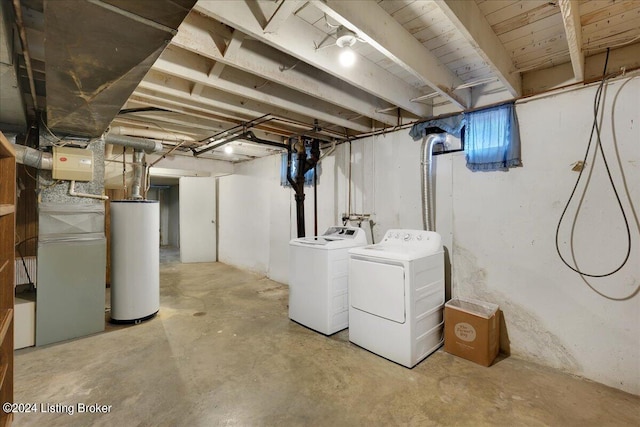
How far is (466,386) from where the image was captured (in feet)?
6.71

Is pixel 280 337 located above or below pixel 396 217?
below

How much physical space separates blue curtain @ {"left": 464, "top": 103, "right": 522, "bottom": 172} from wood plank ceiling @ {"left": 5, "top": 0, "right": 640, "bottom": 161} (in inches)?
6.1

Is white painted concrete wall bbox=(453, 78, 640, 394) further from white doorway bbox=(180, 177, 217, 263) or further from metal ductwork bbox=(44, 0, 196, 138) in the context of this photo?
white doorway bbox=(180, 177, 217, 263)

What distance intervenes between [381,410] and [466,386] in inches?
28.5

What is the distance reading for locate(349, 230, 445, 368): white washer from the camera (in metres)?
2.28

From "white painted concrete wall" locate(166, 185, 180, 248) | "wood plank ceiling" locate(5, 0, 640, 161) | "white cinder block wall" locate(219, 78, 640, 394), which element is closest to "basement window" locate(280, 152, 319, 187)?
"wood plank ceiling" locate(5, 0, 640, 161)

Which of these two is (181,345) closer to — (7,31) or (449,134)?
(7,31)

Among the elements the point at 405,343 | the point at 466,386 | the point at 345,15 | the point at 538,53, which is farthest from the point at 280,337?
the point at 538,53

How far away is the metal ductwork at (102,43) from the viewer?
3.36ft

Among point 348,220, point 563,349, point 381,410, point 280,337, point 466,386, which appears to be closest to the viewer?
point 381,410

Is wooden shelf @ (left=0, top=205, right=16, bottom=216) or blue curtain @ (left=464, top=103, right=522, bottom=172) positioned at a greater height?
blue curtain @ (left=464, top=103, right=522, bottom=172)

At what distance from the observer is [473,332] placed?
2352 mm

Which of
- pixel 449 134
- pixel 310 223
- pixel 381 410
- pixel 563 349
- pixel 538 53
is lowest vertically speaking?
pixel 381 410

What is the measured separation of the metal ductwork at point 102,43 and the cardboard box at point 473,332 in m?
2.78
